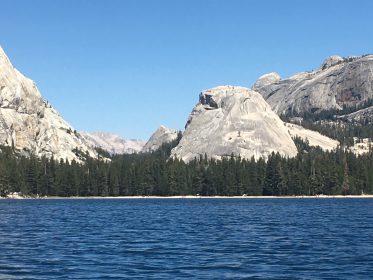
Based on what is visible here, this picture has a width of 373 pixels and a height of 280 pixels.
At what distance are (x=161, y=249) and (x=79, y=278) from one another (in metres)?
15.6

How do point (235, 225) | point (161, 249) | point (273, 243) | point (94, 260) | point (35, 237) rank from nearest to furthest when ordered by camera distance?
point (94, 260) → point (161, 249) → point (273, 243) → point (35, 237) → point (235, 225)

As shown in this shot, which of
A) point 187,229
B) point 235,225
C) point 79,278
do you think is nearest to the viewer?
point 79,278

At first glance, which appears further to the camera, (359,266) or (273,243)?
(273,243)

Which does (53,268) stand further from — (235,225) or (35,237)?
(235,225)

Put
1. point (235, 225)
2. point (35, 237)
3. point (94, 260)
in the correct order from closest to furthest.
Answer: point (94, 260), point (35, 237), point (235, 225)

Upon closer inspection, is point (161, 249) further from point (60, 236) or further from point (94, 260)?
point (60, 236)

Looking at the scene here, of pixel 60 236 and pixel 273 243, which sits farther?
pixel 60 236

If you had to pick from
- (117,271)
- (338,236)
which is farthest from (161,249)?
(338,236)

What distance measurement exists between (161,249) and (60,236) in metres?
16.4

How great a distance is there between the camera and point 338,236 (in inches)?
2480

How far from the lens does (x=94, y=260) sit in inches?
1762

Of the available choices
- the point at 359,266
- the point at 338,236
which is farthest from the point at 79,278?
the point at 338,236

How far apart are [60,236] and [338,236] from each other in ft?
96.8

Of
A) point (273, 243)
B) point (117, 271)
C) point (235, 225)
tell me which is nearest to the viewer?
point (117, 271)
